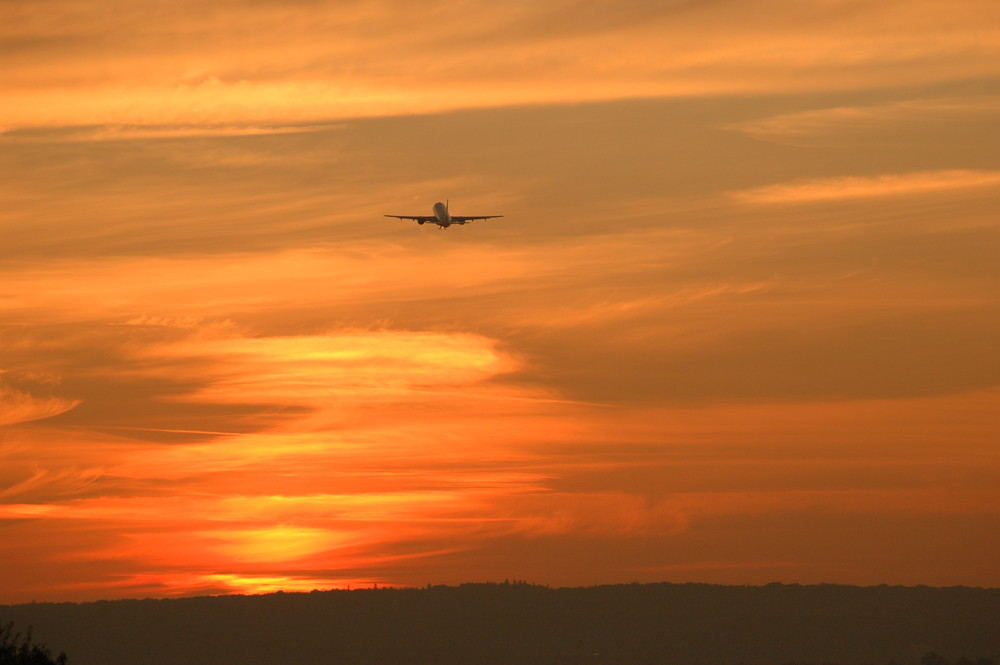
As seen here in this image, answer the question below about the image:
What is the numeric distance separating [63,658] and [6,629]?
4788 millimetres

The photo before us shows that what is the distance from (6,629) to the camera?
10531 cm

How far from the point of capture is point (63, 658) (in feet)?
341
